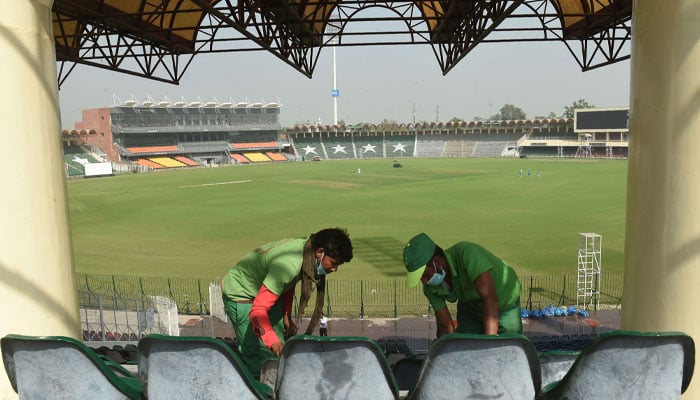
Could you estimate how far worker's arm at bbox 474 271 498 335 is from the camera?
10.4ft

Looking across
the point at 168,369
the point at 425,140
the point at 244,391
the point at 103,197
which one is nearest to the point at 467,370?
the point at 244,391

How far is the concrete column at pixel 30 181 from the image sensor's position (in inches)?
94.7

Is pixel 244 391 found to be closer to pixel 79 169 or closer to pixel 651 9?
pixel 651 9

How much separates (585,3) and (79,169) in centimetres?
7054

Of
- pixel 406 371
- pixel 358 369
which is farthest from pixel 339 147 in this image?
pixel 358 369

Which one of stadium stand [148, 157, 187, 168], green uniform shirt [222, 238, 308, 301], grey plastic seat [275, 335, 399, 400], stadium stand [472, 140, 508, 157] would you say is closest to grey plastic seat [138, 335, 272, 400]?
grey plastic seat [275, 335, 399, 400]

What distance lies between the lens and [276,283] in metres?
3.19

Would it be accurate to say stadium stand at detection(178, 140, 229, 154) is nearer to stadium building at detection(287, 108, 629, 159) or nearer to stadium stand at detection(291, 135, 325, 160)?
stadium stand at detection(291, 135, 325, 160)

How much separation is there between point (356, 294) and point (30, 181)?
1303 cm

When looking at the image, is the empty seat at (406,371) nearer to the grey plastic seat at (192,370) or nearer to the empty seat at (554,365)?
the empty seat at (554,365)

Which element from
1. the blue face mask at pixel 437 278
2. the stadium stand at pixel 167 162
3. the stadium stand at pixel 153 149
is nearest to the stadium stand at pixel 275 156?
the stadium stand at pixel 153 149

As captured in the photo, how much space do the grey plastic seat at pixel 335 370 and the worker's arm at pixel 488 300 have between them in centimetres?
125

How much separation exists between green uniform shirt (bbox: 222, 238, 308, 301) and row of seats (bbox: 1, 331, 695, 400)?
1.04 metres

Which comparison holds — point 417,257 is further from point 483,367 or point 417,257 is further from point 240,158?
point 240,158
